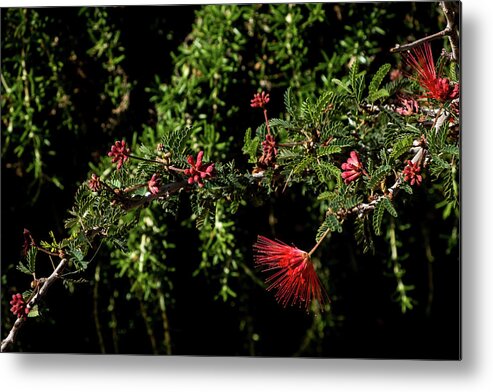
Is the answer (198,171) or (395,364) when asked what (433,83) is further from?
(395,364)

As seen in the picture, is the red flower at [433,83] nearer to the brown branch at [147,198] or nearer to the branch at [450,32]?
the branch at [450,32]

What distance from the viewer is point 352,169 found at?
3.58 feet

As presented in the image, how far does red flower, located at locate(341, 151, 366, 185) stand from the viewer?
1081 millimetres

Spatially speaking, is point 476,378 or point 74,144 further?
point 74,144

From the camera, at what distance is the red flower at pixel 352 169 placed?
1.08m

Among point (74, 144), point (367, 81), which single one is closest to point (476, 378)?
point (367, 81)

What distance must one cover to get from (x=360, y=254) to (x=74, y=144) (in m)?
0.72

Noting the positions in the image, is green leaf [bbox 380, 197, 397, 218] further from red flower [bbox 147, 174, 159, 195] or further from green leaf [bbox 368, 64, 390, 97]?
red flower [bbox 147, 174, 159, 195]

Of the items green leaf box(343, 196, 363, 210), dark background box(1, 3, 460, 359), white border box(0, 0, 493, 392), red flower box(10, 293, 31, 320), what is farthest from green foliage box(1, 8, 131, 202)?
green leaf box(343, 196, 363, 210)

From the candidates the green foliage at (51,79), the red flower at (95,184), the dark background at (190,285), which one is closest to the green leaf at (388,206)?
the red flower at (95,184)

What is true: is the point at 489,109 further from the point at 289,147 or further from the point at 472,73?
the point at 289,147

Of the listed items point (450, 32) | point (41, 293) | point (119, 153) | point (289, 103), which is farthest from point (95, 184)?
point (450, 32)

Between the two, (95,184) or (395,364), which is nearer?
(95,184)

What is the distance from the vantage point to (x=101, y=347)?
1.81 m
